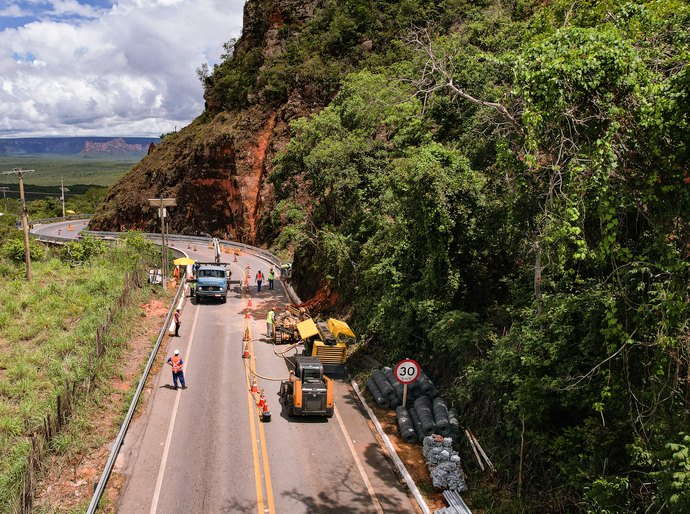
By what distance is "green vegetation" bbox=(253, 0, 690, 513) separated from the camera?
28.3 feet

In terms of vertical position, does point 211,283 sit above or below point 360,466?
above

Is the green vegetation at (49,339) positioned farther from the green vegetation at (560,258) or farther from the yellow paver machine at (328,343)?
the green vegetation at (560,258)

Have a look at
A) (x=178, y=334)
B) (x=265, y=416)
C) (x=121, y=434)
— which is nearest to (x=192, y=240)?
(x=178, y=334)

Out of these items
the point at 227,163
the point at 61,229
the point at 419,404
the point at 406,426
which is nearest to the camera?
the point at 406,426

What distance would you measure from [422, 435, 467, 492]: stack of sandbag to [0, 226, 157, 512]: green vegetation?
959 centimetres

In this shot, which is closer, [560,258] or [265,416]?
[560,258]

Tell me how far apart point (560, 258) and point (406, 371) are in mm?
7376

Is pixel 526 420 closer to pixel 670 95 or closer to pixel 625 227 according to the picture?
pixel 625 227

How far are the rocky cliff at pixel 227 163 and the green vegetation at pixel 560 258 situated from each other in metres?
37.2

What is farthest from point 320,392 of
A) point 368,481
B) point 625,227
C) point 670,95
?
point 670,95

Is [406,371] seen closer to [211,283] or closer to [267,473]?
[267,473]

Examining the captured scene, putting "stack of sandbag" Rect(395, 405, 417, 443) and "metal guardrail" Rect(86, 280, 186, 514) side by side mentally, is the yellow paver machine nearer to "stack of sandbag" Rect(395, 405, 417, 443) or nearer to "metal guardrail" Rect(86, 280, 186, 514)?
"stack of sandbag" Rect(395, 405, 417, 443)

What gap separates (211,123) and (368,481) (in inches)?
2446

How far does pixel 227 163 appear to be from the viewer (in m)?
61.8
